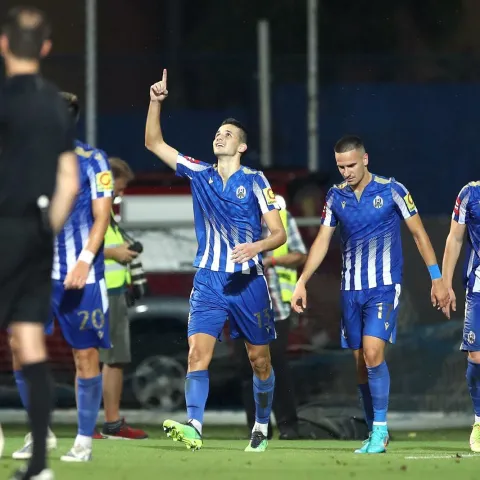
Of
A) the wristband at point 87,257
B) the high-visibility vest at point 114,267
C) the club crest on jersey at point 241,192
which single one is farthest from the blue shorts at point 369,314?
the wristband at point 87,257

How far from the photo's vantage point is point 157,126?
1142cm

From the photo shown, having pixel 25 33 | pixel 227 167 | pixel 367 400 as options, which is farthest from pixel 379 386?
pixel 25 33

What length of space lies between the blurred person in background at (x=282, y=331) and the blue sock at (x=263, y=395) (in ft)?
6.27

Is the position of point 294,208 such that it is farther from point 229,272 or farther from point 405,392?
point 229,272

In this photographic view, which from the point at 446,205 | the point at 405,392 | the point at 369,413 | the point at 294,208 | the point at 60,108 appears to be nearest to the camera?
the point at 60,108

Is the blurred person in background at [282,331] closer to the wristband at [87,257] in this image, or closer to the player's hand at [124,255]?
the player's hand at [124,255]

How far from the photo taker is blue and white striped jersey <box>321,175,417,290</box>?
1185 cm

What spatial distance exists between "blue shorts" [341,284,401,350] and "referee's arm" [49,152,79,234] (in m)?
3.94

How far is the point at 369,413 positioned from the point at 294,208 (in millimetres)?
4372

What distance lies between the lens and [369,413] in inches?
482

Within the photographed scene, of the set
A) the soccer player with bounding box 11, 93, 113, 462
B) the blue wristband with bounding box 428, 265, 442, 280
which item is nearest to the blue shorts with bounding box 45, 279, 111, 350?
the soccer player with bounding box 11, 93, 113, 462

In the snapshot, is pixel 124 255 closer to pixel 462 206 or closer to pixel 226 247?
pixel 226 247

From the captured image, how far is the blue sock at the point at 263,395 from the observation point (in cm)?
1166

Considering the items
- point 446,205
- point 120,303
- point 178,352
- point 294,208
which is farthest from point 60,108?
point 446,205
